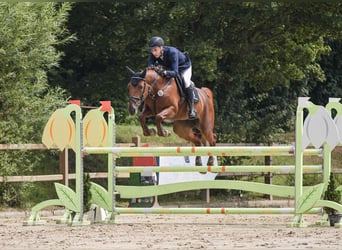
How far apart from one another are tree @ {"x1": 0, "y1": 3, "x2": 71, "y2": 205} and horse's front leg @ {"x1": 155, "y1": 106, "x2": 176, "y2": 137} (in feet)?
16.1

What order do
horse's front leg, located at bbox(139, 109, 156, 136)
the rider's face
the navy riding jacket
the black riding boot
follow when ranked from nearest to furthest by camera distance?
horse's front leg, located at bbox(139, 109, 156, 136) < the rider's face < the navy riding jacket < the black riding boot

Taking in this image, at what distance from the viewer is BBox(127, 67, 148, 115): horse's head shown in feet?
32.8

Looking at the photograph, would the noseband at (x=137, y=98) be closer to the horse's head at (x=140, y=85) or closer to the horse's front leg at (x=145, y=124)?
the horse's head at (x=140, y=85)

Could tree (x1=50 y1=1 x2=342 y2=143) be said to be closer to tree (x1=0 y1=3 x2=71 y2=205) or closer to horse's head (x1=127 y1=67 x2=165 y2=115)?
tree (x1=0 y1=3 x2=71 y2=205)

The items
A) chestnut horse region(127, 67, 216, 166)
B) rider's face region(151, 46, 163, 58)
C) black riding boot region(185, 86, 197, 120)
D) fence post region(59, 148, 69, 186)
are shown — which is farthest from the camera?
fence post region(59, 148, 69, 186)

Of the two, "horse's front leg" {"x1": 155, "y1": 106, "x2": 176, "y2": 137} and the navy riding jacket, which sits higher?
the navy riding jacket

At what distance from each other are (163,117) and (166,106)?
243 millimetres

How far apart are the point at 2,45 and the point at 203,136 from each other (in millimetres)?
4937

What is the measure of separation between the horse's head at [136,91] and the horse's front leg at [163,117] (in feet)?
0.98

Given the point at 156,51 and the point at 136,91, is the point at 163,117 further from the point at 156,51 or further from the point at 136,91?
the point at 156,51

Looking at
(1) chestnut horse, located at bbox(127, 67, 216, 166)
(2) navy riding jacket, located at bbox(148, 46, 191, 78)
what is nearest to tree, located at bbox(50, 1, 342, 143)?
(1) chestnut horse, located at bbox(127, 67, 216, 166)

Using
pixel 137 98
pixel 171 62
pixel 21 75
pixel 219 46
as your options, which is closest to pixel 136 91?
pixel 137 98

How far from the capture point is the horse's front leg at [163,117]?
405 inches

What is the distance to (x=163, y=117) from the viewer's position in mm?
10312
